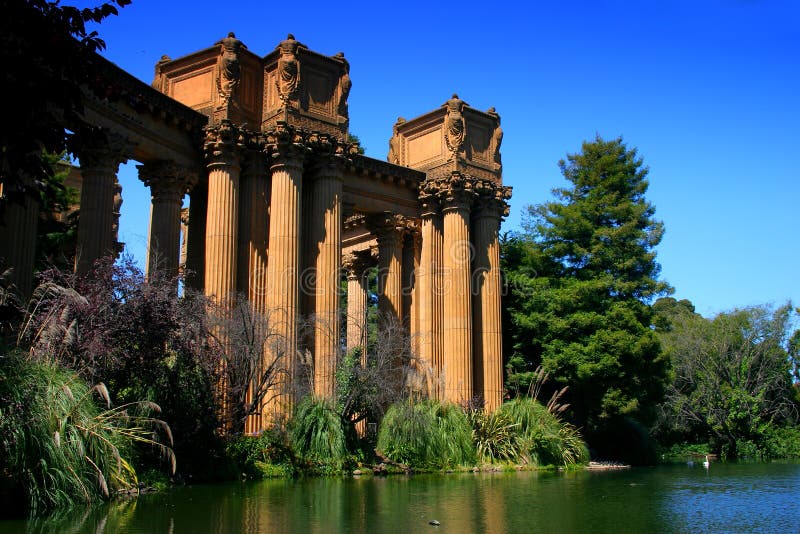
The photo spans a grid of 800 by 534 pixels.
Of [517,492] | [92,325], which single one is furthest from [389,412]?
[92,325]

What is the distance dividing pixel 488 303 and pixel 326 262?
7582 mm

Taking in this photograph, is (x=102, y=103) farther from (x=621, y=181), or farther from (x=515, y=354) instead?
(x=621, y=181)

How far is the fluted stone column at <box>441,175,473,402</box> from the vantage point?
93.4 ft

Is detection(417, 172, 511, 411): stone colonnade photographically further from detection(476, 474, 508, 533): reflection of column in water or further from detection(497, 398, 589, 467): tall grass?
detection(476, 474, 508, 533): reflection of column in water

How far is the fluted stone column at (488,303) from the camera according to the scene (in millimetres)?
29172

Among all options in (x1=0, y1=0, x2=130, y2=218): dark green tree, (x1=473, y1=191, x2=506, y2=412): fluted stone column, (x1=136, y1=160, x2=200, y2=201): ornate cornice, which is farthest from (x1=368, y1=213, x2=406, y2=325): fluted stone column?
Answer: (x1=0, y1=0, x2=130, y2=218): dark green tree

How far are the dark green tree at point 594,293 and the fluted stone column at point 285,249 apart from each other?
11.0 m

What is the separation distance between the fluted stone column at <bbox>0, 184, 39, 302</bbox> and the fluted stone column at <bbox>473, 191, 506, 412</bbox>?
16407 millimetres

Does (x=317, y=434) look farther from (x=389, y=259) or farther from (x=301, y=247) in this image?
(x=389, y=259)

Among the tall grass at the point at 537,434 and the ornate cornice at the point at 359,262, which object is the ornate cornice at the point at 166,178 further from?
the tall grass at the point at 537,434

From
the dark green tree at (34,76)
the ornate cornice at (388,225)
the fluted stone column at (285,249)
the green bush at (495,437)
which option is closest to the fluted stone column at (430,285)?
the ornate cornice at (388,225)

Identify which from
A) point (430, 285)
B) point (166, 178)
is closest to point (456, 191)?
point (430, 285)

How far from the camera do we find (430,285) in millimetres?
A: 29688

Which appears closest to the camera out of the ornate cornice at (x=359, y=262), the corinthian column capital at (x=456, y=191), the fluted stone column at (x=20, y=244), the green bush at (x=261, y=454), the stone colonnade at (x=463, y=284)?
the fluted stone column at (x=20, y=244)
